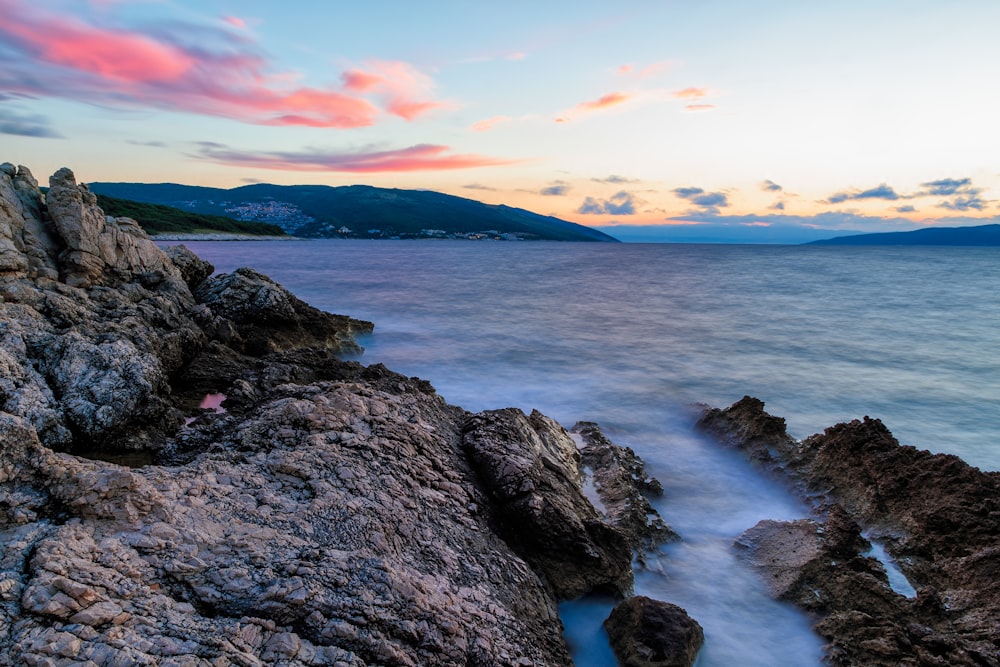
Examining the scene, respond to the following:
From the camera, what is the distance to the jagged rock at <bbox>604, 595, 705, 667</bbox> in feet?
16.2

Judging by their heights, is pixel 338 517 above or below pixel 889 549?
above

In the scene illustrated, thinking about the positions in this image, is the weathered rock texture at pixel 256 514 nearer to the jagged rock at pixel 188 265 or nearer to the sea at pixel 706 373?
the sea at pixel 706 373

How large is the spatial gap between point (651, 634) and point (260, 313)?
11042 millimetres

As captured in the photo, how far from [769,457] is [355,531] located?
25.0ft

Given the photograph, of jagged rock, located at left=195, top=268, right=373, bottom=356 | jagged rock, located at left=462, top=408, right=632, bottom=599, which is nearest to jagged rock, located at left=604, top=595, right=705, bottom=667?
jagged rock, located at left=462, top=408, right=632, bottom=599

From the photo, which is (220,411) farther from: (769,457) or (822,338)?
(822,338)

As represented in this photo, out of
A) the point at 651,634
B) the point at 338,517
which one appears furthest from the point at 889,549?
the point at 338,517

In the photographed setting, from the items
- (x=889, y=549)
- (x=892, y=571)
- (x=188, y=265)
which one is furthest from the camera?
(x=188, y=265)

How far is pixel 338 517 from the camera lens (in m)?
4.53

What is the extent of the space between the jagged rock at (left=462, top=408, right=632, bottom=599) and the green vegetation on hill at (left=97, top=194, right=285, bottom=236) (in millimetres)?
82015

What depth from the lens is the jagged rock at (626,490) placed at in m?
7.07

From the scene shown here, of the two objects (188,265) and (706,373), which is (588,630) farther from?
(188,265)

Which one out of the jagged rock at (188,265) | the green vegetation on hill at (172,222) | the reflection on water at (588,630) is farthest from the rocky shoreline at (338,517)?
the green vegetation on hill at (172,222)

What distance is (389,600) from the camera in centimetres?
392
